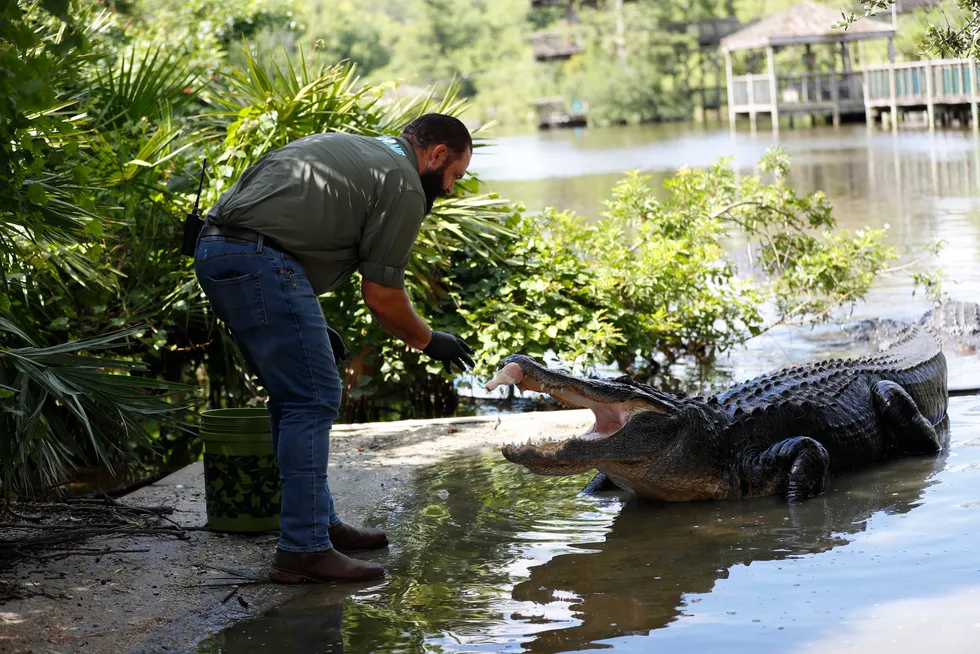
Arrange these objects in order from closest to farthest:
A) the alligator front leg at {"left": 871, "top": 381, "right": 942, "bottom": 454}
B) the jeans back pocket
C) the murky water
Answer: the murky water → the jeans back pocket → the alligator front leg at {"left": 871, "top": 381, "right": 942, "bottom": 454}

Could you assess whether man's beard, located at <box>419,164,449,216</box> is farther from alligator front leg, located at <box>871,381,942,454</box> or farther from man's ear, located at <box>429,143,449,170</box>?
alligator front leg, located at <box>871,381,942,454</box>

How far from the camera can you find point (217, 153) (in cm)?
739

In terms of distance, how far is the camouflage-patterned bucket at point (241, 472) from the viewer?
4465 mm

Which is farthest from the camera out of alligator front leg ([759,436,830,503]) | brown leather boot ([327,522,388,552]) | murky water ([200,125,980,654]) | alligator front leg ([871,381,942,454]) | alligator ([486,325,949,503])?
alligator front leg ([871,381,942,454])

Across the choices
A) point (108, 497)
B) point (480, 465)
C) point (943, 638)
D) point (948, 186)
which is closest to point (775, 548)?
point (943, 638)

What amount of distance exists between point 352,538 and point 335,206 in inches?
50.1

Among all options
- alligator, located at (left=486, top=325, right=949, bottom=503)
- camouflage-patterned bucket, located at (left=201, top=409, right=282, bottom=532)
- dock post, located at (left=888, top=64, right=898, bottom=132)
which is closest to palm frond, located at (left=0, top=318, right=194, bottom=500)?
camouflage-patterned bucket, located at (left=201, top=409, right=282, bottom=532)

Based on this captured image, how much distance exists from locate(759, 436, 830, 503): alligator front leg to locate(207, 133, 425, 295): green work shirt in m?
1.99

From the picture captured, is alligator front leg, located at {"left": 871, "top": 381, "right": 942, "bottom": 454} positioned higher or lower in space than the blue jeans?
lower

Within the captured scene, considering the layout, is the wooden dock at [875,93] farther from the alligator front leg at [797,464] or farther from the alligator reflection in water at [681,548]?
the alligator reflection in water at [681,548]

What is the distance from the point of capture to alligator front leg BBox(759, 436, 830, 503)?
485 centimetres

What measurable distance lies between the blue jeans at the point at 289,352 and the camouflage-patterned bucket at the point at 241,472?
605 millimetres

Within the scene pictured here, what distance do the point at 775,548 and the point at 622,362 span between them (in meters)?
3.66

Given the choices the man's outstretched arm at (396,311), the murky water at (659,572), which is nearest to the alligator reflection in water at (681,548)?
the murky water at (659,572)
